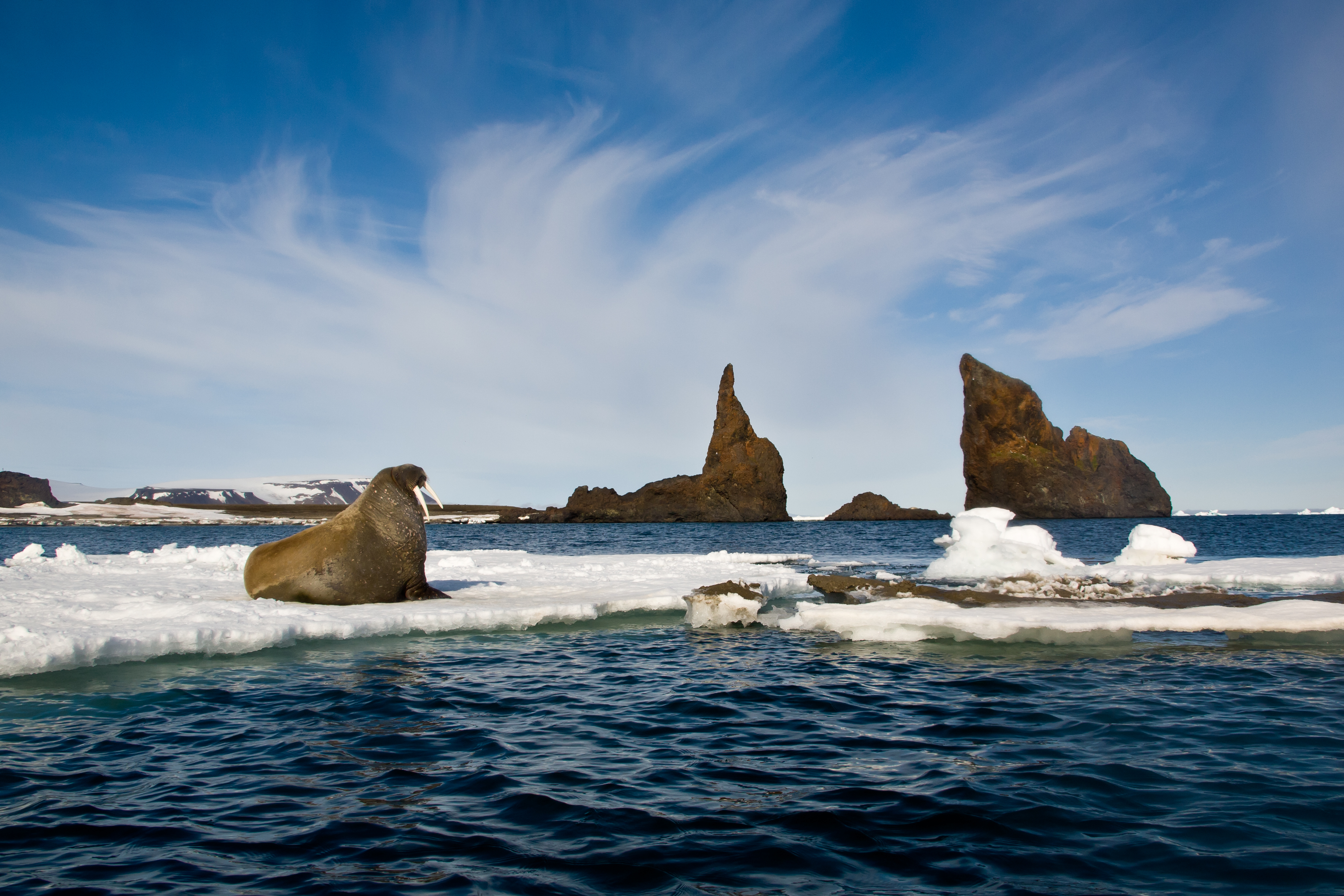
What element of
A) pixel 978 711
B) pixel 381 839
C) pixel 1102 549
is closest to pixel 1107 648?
pixel 978 711

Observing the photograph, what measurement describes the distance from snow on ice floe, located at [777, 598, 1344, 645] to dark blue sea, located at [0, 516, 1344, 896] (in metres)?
0.51

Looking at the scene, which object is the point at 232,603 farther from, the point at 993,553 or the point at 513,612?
the point at 993,553

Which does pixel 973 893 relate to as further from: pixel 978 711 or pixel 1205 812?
pixel 978 711

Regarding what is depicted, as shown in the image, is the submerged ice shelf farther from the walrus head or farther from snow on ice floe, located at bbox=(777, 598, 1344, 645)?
the walrus head

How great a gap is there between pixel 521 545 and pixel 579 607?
43834 mm

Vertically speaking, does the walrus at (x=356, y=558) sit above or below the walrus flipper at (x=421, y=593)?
above

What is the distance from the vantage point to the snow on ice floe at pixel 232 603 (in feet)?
31.4

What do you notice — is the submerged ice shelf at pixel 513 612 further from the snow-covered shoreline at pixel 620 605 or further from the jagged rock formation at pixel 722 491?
the jagged rock formation at pixel 722 491

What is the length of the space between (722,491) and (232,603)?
359ft

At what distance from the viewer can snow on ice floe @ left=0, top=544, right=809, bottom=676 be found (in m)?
9.58

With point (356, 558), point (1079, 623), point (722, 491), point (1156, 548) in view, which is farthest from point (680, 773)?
point (722, 491)

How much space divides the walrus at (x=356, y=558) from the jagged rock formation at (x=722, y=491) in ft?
349

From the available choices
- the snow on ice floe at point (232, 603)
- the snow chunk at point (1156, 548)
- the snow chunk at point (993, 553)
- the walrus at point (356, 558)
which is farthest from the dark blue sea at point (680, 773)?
the snow chunk at point (1156, 548)

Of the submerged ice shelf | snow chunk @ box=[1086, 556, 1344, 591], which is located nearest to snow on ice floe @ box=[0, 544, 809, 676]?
the submerged ice shelf
